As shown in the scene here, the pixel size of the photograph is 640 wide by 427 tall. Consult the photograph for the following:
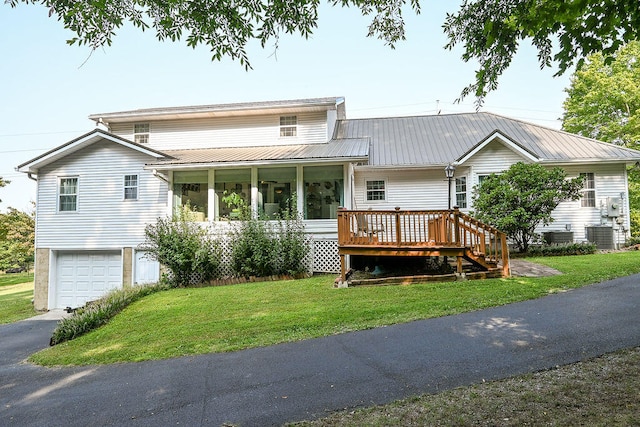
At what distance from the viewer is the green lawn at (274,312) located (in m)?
6.30

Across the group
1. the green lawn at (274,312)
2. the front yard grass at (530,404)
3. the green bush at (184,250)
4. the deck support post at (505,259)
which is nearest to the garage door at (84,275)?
the green bush at (184,250)

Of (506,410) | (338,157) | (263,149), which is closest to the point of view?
(506,410)

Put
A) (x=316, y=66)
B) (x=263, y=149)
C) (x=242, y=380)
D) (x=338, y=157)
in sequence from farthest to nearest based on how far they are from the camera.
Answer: (x=263, y=149)
(x=338, y=157)
(x=316, y=66)
(x=242, y=380)

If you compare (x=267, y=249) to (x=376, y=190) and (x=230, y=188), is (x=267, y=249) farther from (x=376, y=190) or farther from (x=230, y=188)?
(x=376, y=190)

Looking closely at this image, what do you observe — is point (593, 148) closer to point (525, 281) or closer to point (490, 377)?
point (525, 281)

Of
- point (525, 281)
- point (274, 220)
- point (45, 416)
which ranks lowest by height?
point (45, 416)

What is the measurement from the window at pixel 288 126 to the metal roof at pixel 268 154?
70 centimetres

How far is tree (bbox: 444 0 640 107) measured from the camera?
128 inches

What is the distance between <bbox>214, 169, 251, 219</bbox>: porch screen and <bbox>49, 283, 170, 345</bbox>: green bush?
3972 millimetres

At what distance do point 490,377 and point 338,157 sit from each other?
8.89m

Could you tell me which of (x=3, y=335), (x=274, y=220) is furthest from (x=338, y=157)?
(x=3, y=335)

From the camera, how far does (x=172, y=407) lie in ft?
13.1

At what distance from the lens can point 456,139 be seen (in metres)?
17.4

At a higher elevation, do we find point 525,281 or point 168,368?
point 525,281
